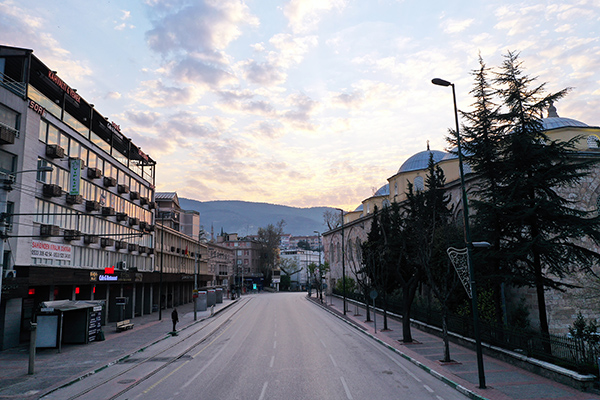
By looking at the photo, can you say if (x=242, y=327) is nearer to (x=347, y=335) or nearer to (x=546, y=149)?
(x=347, y=335)

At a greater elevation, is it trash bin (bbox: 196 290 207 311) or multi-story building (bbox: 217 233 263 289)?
multi-story building (bbox: 217 233 263 289)

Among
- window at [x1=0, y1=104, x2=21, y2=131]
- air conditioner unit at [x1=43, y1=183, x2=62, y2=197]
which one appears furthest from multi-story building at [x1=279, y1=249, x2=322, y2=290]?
window at [x1=0, y1=104, x2=21, y2=131]

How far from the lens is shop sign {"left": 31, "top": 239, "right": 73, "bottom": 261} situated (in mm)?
27328

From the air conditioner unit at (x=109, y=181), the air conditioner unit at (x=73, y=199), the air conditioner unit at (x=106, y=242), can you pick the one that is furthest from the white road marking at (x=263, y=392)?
the air conditioner unit at (x=109, y=181)

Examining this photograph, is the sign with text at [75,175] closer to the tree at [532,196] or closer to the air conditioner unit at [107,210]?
the air conditioner unit at [107,210]

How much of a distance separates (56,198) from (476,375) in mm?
29908

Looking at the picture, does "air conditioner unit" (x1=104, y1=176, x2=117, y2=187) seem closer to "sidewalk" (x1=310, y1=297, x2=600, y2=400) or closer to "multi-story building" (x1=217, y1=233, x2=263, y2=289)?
"sidewalk" (x1=310, y1=297, x2=600, y2=400)

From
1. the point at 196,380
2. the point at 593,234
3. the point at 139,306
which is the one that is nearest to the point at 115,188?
the point at 139,306

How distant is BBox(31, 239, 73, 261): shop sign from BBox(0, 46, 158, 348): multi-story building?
7 cm

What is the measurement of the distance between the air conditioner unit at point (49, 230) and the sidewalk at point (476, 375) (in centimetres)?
2440

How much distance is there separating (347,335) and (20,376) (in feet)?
66.0

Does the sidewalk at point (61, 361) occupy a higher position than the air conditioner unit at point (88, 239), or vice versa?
the air conditioner unit at point (88, 239)

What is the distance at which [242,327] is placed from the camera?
34.8 metres

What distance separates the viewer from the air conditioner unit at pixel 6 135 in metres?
23.8
